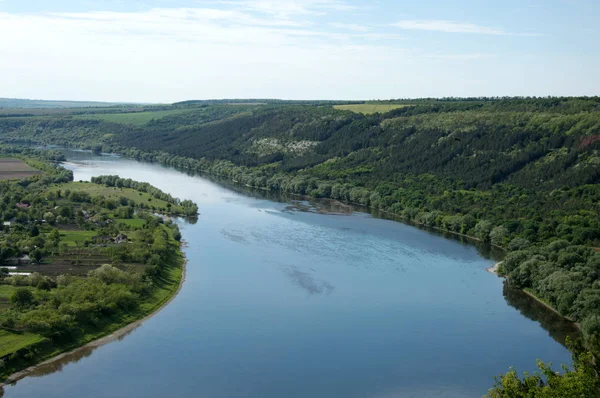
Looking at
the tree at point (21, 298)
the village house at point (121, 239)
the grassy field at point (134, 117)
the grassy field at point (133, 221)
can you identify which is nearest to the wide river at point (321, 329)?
the village house at point (121, 239)

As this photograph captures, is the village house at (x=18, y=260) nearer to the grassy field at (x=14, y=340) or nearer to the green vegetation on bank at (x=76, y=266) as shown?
the green vegetation on bank at (x=76, y=266)

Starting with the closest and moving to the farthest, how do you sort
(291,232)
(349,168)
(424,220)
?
(291,232), (424,220), (349,168)

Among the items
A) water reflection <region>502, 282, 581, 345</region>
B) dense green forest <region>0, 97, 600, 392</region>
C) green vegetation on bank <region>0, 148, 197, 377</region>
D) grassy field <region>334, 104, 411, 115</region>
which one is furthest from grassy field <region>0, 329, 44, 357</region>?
grassy field <region>334, 104, 411, 115</region>

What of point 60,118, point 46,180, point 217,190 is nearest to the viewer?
point 46,180

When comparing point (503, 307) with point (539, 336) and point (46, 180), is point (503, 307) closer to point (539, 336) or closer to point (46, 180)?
point (539, 336)

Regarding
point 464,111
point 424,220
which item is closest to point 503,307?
point 424,220

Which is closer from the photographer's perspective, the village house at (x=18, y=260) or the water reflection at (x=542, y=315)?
the water reflection at (x=542, y=315)
